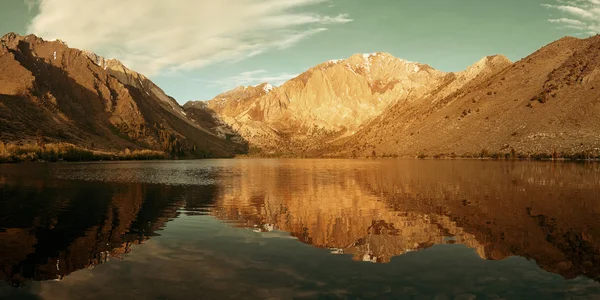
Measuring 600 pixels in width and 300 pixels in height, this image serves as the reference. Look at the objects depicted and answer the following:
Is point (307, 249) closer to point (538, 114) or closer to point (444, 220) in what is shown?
point (444, 220)

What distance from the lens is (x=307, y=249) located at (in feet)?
72.3

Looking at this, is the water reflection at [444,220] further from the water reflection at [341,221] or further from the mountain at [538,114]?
the mountain at [538,114]

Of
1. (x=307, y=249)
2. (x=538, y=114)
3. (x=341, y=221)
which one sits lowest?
(x=307, y=249)

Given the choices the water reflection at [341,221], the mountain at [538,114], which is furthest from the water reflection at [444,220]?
the mountain at [538,114]

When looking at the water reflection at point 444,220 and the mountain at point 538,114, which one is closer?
the water reflection at point 444,220

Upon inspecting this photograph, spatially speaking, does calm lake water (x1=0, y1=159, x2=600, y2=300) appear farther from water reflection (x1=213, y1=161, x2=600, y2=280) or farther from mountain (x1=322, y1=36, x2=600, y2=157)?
mountain (x1=322, y1=36, x2=600, y2=157)

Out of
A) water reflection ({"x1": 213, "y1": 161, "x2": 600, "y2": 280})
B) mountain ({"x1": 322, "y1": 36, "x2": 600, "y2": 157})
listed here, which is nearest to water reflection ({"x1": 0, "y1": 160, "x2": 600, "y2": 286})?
water reflection ({"x1": 213, "y1": 161, "x2": 600, "y2": 280})

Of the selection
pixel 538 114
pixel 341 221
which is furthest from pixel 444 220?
pixel 538 114

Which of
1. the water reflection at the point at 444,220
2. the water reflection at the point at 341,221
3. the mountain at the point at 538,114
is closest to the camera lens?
the water reflection at the point at 341,221

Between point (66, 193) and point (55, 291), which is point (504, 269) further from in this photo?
point (66, 193)

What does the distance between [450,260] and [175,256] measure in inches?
554

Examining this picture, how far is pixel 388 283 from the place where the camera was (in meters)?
15.9

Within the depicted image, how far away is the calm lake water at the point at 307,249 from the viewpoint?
50.4ft

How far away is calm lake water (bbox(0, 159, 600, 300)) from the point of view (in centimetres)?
1538
